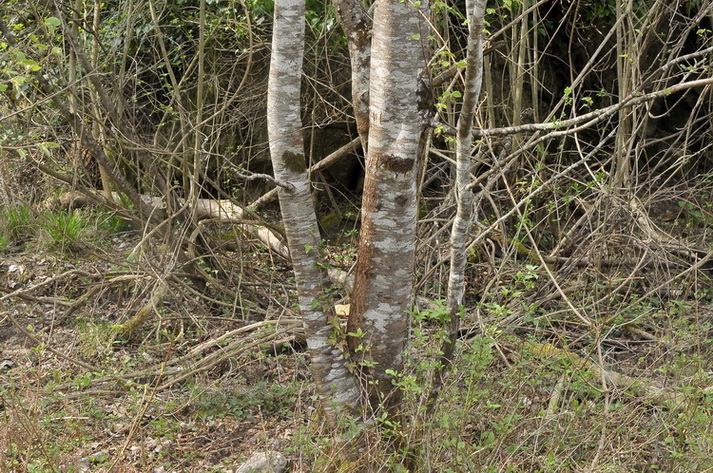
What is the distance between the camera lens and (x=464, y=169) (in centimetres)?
326

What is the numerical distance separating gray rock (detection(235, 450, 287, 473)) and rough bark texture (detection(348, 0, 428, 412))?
0.62m

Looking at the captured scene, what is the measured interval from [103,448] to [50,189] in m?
4.05

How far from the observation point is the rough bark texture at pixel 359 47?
362 cm

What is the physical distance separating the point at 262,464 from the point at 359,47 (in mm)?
2178

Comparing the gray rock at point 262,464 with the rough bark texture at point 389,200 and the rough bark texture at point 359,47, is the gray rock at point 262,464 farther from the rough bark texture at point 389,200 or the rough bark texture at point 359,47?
the rough bark texture at point 359,47

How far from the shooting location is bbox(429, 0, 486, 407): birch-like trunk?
112 inches

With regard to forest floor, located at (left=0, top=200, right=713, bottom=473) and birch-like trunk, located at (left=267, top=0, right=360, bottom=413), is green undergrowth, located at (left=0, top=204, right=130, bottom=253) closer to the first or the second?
forest floor, located at (left=0, top=200, right=713, bottom=473)

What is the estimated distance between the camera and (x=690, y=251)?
5715 mm

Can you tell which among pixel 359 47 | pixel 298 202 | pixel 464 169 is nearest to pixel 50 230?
pixel 298 202

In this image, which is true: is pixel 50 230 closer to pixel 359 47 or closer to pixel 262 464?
pixel 262 464

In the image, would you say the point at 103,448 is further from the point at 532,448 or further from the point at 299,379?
the point at 532,448

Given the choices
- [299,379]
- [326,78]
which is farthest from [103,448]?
[326,78]

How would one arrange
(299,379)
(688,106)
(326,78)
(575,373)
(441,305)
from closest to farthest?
(441,305)
(575,373)
(299,379)
(326,78)
(688,106)

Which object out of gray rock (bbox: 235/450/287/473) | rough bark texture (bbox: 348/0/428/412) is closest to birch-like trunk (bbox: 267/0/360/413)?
rough bark texture (bbox: 348/0/428/412)
